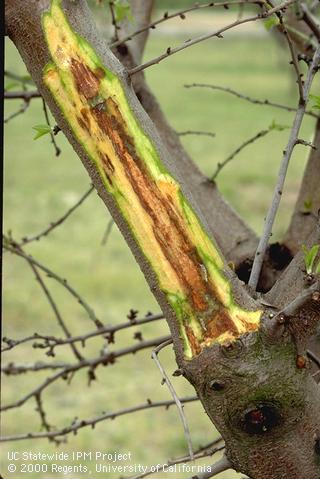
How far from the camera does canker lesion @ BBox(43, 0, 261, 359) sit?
1.22 meters

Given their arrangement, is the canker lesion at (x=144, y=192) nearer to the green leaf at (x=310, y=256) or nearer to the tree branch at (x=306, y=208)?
the green leaf at (x=310, y=256)

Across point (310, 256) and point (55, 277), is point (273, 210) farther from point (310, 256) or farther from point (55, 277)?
point (55, 277)

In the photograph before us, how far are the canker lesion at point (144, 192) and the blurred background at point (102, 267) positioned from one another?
709mm

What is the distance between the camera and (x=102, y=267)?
24.2 feet

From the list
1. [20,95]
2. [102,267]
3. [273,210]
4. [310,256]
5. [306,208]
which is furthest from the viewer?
[102,267]

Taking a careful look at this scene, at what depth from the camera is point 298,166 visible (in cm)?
1093

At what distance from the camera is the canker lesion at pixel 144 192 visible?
122cm

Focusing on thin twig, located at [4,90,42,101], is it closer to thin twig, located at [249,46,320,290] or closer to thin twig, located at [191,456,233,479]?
thin twig, located at [249,46,320,290]

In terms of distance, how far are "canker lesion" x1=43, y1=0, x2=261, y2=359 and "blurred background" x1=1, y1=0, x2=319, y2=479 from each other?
709mm

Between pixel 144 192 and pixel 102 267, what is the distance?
617 cm

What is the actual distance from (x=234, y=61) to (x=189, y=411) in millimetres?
19465

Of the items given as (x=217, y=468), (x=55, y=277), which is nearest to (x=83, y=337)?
(x=55, y=277)

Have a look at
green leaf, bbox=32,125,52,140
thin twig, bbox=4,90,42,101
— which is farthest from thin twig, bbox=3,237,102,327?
green leaf, bbox=32,125,52,140

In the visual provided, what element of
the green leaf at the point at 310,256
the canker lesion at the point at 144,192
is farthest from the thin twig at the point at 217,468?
the green leaf at the point at 310,256
